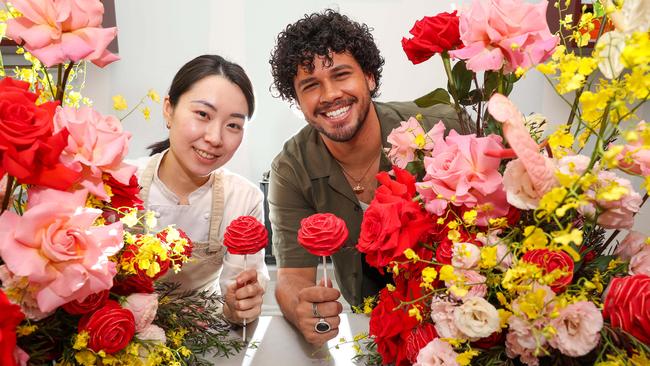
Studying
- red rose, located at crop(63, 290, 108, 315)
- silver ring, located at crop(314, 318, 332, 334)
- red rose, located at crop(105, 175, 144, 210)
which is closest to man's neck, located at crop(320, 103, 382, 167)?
silver ring, located at crop(314, 318, 332, 334)

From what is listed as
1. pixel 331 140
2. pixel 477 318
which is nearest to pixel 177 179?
pixel 331 140

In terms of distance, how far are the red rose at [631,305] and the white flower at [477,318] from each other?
13cm

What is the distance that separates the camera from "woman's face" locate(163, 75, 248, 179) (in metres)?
1.49

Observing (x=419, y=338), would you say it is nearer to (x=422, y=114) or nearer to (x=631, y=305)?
(x=631, y=305)

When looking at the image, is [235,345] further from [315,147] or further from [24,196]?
[315,147]

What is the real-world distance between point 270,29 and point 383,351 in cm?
146

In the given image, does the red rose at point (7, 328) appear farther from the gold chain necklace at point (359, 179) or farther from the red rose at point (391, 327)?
the gold chain necklace at point (359, 179)

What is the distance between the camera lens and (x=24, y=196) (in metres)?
0.72

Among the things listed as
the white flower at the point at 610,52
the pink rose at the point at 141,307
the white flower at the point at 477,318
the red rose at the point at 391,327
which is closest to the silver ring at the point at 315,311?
the red rose at the point at 391,327

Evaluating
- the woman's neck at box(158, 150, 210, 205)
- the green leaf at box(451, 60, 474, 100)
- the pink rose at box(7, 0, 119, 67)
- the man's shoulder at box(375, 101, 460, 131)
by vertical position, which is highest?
the pink rose at box(7, 0, 119, 67)

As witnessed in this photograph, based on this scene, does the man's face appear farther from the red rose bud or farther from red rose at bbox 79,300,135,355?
red rose at bbox 79,300,135,355

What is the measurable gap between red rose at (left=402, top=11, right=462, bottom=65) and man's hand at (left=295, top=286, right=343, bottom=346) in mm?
533

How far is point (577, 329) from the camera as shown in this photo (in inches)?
23.3

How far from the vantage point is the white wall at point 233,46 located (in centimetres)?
199
